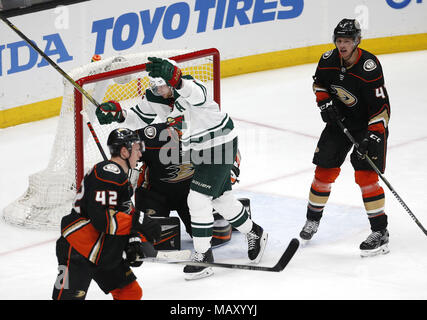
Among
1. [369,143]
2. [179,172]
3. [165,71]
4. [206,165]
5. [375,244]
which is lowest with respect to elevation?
[375,244]

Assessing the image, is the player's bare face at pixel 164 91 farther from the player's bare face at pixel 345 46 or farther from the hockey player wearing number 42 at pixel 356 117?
the player's bare face at pixel 345 46

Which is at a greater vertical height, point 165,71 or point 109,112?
point 165,71

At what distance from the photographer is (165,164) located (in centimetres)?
490

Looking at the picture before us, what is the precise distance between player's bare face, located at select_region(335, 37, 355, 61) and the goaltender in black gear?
1397 millimetres

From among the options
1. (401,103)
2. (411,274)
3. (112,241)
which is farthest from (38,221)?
(401,103)

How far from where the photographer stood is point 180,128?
192 inches

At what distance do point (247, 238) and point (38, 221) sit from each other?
1.41m

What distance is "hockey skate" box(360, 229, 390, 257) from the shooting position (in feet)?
15.5

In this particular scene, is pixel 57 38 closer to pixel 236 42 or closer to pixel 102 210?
pixel 236 42

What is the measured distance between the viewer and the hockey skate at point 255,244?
15.4 ft

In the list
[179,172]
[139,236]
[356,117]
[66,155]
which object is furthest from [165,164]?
[139,236]

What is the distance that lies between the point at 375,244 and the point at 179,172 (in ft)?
3.74

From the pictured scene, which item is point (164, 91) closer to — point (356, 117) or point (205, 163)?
Result: point (205, 163)

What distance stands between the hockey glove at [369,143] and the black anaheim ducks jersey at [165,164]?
0.98m
